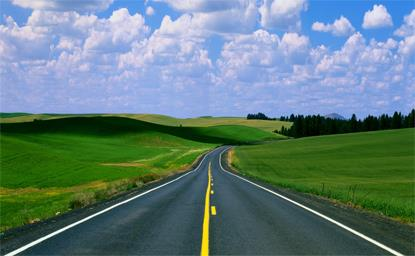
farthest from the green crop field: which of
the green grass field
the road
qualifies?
the green grass field

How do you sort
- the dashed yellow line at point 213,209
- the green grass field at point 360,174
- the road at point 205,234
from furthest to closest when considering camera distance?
the green grass field at point 360,174 → the dashed yellow line at point 213,209 → the road at point 205,234

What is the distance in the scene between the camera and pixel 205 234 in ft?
40.7

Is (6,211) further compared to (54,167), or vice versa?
(54,167)

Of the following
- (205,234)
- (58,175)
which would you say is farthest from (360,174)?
(205,234)

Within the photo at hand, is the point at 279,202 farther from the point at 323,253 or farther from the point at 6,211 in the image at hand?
the point at 6,211

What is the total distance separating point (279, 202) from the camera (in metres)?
21.3

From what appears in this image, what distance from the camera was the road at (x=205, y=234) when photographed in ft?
34.3

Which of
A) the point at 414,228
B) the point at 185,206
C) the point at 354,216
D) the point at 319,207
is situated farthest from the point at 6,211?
the point at 414,228

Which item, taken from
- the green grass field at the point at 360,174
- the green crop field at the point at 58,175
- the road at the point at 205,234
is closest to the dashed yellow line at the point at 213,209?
the road at the point at 205,234

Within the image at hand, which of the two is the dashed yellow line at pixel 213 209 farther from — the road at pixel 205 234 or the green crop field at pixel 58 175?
the green crop field at pixel 58 175

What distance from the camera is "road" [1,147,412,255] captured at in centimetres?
1045

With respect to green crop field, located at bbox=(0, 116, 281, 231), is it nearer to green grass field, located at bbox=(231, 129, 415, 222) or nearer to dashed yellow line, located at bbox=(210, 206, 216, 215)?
dashed yellow line, located at bbox=(210, 206, 216, 215)

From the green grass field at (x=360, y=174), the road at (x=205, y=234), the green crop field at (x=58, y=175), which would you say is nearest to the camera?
the road at (x=205, y=234)

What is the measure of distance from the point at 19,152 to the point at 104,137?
76.0 m
